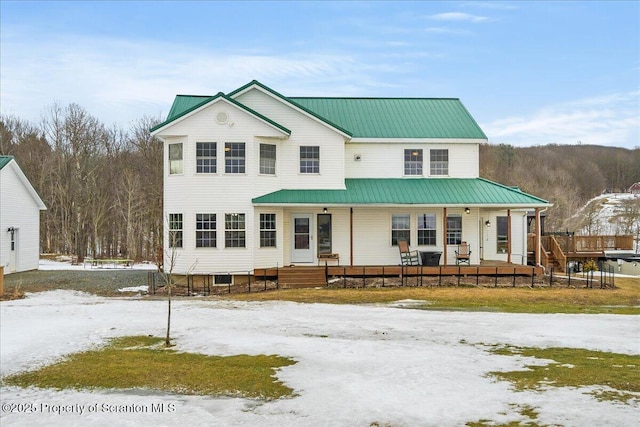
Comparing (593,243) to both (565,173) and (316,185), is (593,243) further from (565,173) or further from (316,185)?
(565,173)

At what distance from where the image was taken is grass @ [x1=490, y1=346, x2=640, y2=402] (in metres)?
9.35

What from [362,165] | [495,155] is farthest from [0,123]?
[495,155]

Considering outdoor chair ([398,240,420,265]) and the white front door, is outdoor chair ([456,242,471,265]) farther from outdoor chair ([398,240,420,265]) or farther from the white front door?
the white front door

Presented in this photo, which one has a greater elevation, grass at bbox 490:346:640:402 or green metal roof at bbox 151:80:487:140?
green metal roof at bbox 151:80:487:140

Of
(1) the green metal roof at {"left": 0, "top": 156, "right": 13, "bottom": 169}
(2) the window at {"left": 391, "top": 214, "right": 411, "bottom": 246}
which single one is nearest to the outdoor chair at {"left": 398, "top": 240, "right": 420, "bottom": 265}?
(2) the window at {"left": 391, "top": 214, "right": 411, "bottom": 246}

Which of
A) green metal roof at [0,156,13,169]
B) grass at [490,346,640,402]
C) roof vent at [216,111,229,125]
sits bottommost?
grass at [490,346,640,402]

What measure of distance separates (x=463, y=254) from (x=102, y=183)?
37.9 meters

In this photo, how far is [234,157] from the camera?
23641 millimetres

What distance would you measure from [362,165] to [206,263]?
8558 millimetres

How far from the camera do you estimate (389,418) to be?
319 inches

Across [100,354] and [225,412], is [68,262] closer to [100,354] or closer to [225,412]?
[100,354]

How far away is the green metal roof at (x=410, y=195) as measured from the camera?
2355 cm

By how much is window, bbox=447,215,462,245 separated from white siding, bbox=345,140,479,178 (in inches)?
87.8

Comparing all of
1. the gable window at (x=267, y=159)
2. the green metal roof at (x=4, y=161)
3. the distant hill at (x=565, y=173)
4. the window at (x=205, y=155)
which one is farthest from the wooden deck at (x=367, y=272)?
the green metal roof at (x=4, y=161)
